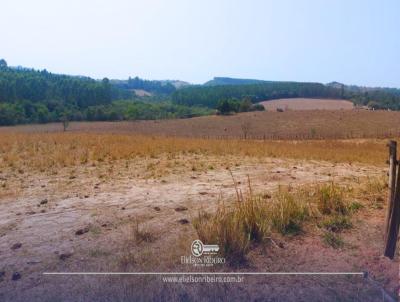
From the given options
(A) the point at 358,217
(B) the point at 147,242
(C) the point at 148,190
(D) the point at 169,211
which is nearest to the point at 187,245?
(B) the point at 147,242

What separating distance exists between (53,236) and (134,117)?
332 feet

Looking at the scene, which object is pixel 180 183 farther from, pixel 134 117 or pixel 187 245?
pixel 134 117

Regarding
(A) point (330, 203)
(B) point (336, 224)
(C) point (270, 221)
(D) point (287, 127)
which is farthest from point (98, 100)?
(B) point (336, 224)

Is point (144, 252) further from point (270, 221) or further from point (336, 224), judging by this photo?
point (336, 224)

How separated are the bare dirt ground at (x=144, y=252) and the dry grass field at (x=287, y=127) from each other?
49.6 m

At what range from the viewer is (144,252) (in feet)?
15.7

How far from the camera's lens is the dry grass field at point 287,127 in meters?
60.2

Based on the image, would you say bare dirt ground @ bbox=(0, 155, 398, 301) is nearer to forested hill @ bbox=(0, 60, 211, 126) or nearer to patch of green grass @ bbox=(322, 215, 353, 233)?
patch of green grass @ bbox=(322, 215, 353, 233)

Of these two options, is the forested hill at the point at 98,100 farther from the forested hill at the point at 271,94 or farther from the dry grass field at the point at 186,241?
the dry grass field at the point at 186,241

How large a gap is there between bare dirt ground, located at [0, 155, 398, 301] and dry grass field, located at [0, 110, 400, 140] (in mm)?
49569

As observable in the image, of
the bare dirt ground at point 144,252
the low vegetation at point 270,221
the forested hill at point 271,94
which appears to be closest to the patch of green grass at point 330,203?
the low vegetation at point 270,221

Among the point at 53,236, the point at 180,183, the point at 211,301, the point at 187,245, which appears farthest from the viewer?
the point at 180,183

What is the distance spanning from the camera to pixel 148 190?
853 cm

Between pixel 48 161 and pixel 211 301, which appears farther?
pixel 48 161
